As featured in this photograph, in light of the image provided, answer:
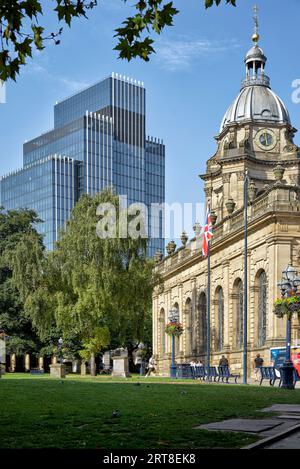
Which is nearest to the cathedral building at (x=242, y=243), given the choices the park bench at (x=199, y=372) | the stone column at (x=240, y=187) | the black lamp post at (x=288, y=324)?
the stone column at (x=240, y=187)

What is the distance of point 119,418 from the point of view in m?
13.6

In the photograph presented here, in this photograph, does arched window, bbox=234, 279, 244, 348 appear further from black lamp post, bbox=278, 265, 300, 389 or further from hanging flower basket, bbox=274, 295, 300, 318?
hanging flower basket, bbox=274, 295, 300, 318

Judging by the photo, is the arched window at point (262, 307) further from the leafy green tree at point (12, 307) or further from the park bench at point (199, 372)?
the leafy green tree at point (12, 307)

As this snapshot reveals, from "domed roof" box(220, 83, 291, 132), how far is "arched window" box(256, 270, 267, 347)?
70.8 feet

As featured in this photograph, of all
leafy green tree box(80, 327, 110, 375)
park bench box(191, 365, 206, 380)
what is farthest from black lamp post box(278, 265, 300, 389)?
leafy green tree box(80, 327, 110, 375)

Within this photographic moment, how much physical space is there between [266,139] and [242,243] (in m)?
17.8

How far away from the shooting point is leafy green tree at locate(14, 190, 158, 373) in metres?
49.0

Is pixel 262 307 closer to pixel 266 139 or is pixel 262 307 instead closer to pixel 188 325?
pixel 188 325

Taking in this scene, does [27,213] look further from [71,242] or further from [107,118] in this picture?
[107,118]

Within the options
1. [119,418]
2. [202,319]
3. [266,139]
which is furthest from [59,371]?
[119,418]

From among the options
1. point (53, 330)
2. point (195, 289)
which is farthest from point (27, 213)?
point (195, 289)

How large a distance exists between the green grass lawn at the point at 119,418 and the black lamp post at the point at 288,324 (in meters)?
7.23

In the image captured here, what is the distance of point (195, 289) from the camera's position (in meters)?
66.3
